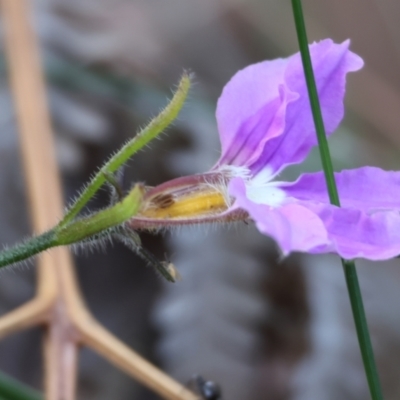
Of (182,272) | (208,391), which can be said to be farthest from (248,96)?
(182,272)

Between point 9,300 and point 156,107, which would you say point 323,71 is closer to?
point 156,107

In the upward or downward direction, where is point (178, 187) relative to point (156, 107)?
downward


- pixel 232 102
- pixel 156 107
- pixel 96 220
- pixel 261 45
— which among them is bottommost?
pixel 96 220

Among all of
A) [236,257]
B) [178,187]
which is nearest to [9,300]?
[236,257]

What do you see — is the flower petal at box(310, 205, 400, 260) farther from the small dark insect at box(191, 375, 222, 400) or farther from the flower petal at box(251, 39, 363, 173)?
the small dark insect at box(191, 375, 222, 400)

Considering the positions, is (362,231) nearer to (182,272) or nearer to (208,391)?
(208,391)

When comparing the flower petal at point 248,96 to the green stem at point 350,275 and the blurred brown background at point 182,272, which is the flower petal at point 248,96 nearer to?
the green stem at point 350,275
